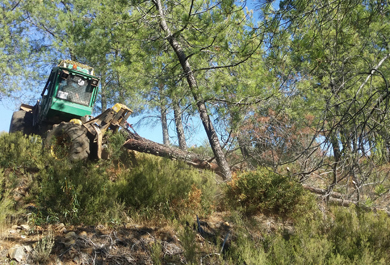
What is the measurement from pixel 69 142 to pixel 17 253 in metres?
4.27

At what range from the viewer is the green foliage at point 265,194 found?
5785mm

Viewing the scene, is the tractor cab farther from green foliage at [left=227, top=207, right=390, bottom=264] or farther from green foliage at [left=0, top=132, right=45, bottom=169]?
green foliage at [left=227, top=207, right=390, bottom=264]

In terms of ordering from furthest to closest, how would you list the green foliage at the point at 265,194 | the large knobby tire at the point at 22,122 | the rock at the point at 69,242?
1. the large knobby tire at the point at 22,122
2. the green foliage at the point at 265,194
3. the rock at the point at 69,242

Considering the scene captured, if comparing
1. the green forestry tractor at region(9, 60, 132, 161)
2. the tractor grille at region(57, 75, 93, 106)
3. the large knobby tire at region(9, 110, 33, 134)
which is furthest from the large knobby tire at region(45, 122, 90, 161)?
the large knobby tire at region(9, 110, 33, 134)

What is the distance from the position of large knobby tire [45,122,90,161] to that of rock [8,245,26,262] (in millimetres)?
3555

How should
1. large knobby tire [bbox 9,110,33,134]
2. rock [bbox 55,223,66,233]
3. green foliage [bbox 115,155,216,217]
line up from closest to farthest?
rock [bbox 55,223,66,233]
green foliage [bbox 115,155,216,217]
large knobby tire [bbox 9,110,33,134]

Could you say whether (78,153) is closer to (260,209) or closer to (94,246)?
(94,246)

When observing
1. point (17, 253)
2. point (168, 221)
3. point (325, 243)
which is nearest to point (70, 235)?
point (17, 253)

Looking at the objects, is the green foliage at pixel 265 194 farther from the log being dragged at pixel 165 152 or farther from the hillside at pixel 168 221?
the log being dragged at pixel 165 152

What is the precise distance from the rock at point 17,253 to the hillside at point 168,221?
0.01 meters

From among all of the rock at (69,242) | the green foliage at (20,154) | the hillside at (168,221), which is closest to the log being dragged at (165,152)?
the hillside at (168,221)

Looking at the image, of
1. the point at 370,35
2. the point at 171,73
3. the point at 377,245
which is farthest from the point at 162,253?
the point at 370,35

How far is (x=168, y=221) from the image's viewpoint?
197 inches

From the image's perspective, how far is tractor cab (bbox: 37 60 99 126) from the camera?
8352 mm
